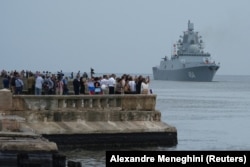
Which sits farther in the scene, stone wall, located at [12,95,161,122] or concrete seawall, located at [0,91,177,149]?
stone wall, located at [12,95,161,122]

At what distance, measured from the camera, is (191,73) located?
153500 millimetres

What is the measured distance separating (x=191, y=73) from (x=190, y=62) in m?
5.69

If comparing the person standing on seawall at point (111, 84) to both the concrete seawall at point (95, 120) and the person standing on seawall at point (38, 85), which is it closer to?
the concrete seawall at point (95, 120)

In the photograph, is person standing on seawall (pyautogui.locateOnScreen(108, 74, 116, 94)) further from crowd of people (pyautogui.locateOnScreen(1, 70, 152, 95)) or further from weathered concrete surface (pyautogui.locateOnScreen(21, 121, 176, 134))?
weathered concrete surface (pyautogui.locateOnScreen(21, 121, 176, 134))

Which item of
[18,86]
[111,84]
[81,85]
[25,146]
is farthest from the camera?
[81,85]

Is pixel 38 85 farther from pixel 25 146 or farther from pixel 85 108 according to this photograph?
pixel 25 146

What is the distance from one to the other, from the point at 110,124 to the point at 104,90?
2242 mm

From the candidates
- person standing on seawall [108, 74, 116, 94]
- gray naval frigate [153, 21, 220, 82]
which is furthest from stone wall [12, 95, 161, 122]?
gray naval frigate [153, 21, 220, 82]

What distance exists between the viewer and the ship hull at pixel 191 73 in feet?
488

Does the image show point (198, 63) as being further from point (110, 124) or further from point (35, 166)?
point (35, 166)

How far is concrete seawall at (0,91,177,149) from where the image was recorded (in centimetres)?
2728

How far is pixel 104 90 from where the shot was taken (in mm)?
30203

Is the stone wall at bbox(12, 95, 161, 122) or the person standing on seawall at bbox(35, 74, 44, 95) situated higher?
→ the person standing on seawall at bbox(35, 74, 44, 95)

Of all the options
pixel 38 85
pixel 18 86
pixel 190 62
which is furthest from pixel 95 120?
pixel 190 62
